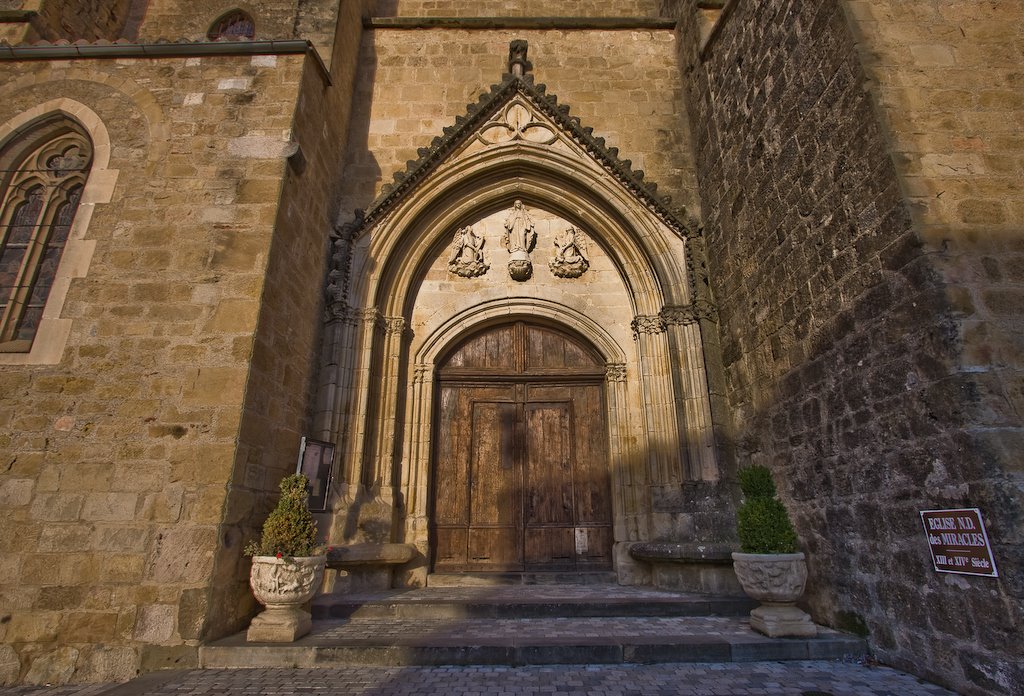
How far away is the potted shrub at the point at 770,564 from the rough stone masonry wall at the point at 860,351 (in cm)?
49

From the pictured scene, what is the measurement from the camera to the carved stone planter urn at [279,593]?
163 inches

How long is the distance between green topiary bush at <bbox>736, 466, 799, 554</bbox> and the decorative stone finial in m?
7.07

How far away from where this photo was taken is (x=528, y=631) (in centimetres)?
441

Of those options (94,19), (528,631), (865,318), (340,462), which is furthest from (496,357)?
(94,19)

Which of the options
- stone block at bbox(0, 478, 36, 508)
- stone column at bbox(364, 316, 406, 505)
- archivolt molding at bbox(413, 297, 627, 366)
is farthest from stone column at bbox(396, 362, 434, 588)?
stone block at bbox(0, 478, 36, 508)

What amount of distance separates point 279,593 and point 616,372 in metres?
5.00

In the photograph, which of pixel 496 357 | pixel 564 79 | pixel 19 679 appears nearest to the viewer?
pixel 19 679

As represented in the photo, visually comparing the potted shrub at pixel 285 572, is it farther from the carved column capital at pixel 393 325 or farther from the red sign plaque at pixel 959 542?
the red sign plaque at pixel 959 542

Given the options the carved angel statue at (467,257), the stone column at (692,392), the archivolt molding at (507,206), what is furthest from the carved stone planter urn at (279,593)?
the carved angel statue at (467,257)

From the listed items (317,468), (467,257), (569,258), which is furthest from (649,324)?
(317,468)

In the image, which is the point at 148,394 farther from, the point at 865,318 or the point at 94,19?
the point at 94,19

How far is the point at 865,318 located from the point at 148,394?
6.38 metres

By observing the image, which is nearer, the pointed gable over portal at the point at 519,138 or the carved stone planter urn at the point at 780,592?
the carved stone planter urn at the point at 780,592

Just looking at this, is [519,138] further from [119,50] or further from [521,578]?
[521,578]
